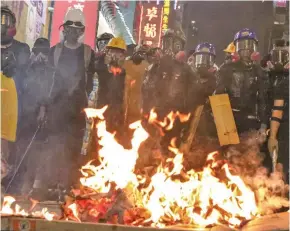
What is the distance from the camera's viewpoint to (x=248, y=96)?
6.13 metres

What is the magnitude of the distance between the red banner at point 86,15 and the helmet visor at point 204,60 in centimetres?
414

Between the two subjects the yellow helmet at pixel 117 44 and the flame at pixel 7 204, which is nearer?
the flame at pixel 7 204

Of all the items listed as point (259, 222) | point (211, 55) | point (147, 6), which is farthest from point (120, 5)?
point (259, 222)

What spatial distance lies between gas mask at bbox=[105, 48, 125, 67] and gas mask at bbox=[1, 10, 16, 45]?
1.47 meters

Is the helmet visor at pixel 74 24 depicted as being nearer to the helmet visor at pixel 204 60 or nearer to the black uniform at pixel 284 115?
the helmet visor at pixel 204 60

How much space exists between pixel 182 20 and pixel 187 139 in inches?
442

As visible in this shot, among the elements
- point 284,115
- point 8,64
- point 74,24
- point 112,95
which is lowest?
point 284,115

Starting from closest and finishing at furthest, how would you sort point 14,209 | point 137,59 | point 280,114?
point 14,209, point 280,114, point 137,59

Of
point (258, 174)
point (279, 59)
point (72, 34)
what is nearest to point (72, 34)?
point (72, 34)

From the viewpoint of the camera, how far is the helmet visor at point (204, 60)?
6637 mm

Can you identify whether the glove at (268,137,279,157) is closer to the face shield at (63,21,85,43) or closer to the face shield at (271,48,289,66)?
the face shield at (271,48,289,66)

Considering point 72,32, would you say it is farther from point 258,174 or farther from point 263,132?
point 258,174

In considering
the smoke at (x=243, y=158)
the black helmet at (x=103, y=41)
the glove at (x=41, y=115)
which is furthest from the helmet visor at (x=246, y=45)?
the glove at (x=41, y=115)

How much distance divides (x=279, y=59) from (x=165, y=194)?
261 cm
